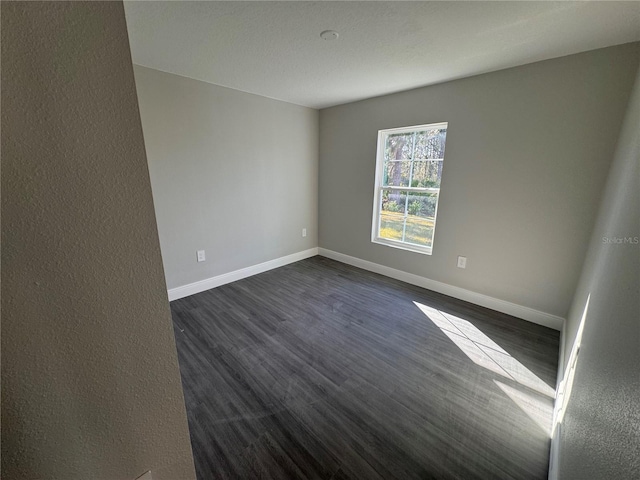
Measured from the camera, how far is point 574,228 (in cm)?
215

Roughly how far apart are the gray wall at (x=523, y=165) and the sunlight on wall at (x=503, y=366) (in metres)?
0.62

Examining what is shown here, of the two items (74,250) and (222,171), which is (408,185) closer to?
(222,171)

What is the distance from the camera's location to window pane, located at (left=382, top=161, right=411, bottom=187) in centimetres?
322

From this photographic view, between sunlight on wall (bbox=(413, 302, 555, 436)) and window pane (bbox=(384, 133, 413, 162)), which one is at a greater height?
window pane (bbox=(384, 133, 413, 162))

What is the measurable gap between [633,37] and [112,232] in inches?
120

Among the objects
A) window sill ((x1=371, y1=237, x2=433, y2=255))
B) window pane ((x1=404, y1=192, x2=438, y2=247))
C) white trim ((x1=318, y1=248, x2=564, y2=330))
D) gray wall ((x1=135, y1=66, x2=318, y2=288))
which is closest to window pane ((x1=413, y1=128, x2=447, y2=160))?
window pane ((x1=404, y1=192, x2=438, y2=247))

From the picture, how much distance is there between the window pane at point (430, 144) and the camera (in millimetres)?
2856

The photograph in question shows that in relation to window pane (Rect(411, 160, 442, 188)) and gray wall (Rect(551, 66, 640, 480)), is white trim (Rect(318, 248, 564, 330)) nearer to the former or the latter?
window pane (Rect(411, 160, 442, 188))

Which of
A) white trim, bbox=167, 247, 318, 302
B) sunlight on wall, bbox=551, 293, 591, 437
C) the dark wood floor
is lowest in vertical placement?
the dark wood floor

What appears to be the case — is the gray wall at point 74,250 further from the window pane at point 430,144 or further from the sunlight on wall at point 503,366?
the window pane at point 430,144

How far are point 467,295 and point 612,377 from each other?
225 centimetres

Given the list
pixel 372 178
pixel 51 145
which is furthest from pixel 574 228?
pixel 51 145

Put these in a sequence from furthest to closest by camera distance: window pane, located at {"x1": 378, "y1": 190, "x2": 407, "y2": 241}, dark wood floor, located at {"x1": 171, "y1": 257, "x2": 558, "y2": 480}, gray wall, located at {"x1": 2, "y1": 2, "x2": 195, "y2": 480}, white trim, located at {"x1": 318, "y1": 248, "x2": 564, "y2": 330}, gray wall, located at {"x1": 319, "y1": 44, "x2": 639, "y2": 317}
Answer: window pane, located at {"x1": 378, "y1": 190, "x2": 407, "y2": 241}, white trim, located at {"x1": 318, "y1": 248, "x2": 564, "y2": 330}, gray wall, located at {"x1": 319, "y1": 44, "x2": 639, "y2": 317}, dark wood floor, located at {"x1": 171, "y1": 257, "x2": 558, "y2": 480}, gray wall, located at {"x1": 2, "y1": 2, "x2": 195, "y2": 480}

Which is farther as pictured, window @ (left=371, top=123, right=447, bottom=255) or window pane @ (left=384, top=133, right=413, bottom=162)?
window pane @ (left=384, top=133, right=413, bottom=162)
